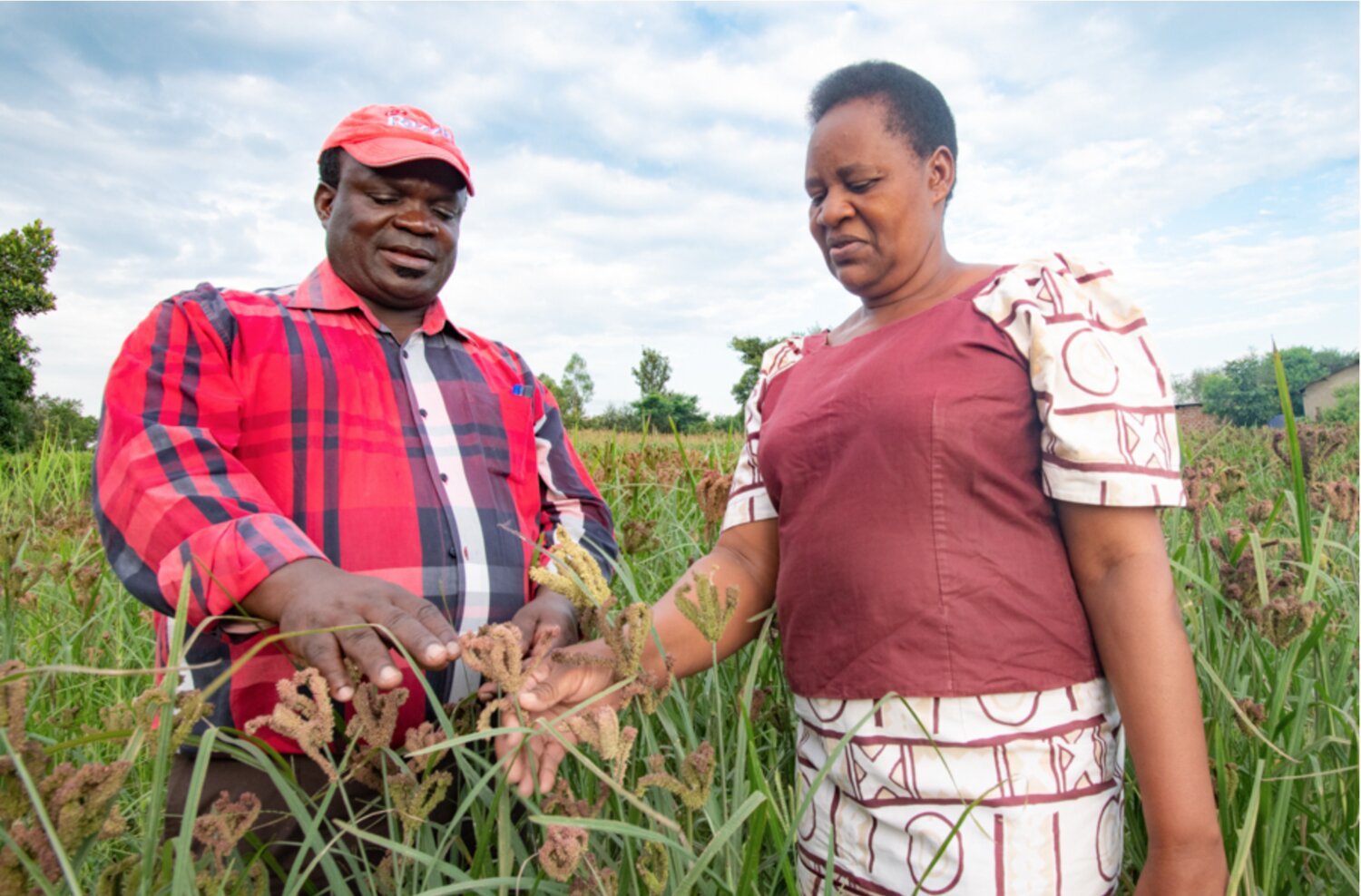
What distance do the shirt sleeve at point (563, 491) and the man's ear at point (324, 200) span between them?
596 mm

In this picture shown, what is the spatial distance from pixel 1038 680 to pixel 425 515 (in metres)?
1.14

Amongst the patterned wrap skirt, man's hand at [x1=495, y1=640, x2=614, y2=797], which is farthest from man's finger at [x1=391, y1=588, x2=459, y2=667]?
the patterned wrap skirt

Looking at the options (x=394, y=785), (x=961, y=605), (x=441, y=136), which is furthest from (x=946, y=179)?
(x=394, y=785)

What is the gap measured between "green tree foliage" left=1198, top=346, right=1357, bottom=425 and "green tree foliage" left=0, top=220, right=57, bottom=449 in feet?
164

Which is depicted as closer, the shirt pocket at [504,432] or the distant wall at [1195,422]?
the shirt pocket at [504,432]

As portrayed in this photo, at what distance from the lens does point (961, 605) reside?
1.19m

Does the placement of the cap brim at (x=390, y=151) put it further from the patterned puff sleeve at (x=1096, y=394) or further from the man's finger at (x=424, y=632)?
the patterned puff sleeve at (x=1096, y=394)

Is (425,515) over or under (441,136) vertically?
under

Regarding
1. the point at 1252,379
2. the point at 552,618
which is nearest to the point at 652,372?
the point at 1252,379

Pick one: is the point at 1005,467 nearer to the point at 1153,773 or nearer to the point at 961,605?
the point at 961,605

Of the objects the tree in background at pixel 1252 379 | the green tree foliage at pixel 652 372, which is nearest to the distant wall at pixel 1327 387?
the tree in background at pixel 1252 379

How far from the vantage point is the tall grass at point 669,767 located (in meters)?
0.79

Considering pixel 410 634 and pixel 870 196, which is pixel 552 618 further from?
pixel 870 196

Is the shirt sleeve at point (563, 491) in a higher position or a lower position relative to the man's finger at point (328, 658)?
higher
